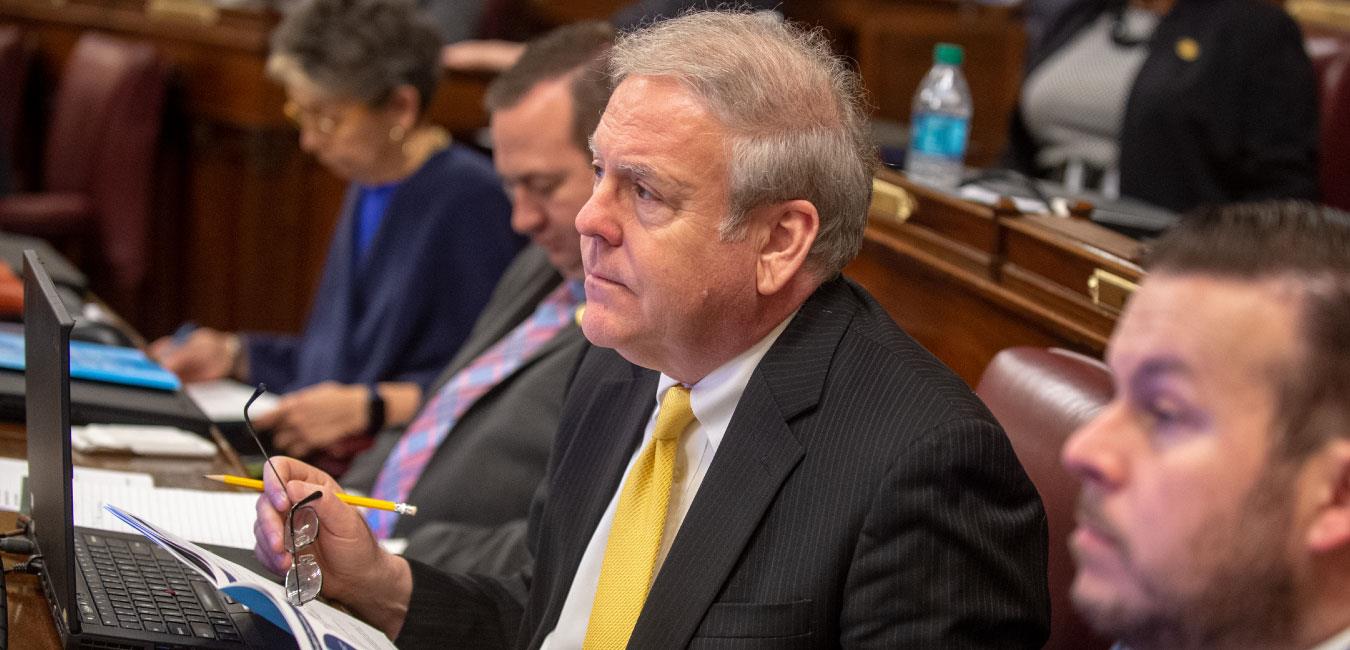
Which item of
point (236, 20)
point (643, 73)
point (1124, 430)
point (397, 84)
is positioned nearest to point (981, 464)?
point (1124, 430)

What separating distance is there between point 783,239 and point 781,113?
0.38ft

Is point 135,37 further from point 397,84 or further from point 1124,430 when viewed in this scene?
point 1124,430

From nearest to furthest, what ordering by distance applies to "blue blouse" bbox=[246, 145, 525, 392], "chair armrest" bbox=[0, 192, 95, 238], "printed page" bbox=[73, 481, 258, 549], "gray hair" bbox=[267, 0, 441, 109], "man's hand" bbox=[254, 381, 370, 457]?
"printed page" bbox=[73, 481, 258, 549] < "man's hand" bbox=[254, 381, 370, 457] < "blue blouse" bbox=[246, 145, 525, 392] < "gray hair" bbox=[267, 0, 441, 109] < "chair armrest" bbox=[0, 192, 95, 238]

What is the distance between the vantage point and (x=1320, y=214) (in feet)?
2.99

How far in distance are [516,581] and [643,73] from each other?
0.64 metres

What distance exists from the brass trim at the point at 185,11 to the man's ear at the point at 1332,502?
433 cm

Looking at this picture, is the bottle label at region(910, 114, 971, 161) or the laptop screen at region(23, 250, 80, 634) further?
the bottle label at region(910, 114, 971, 161)

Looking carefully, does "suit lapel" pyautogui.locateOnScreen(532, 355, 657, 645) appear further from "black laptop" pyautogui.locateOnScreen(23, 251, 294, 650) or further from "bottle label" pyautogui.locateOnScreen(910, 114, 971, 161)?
"bottle label" pyautogui.locateOnScreen(910, 114, 971, 161)

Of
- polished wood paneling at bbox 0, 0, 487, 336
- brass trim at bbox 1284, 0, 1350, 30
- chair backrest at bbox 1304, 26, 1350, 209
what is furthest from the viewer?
polished wood paneling at bbox 0, 0, 487, 336

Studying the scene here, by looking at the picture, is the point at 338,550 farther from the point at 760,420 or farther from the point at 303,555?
the point at 760,420

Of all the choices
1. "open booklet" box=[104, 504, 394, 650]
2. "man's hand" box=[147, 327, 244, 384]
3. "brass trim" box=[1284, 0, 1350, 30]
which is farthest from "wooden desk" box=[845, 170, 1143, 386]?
"brass trim" box=[1284, 0, 1350, 30]

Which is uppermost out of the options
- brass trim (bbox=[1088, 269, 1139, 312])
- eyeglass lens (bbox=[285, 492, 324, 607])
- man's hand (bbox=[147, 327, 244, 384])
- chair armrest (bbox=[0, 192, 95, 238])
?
brass trim (bbox=[1088, 269, 1139, 312])

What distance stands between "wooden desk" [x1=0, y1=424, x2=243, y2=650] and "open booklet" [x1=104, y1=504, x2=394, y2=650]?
20cm

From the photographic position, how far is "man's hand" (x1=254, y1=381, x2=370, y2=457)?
106 inches
